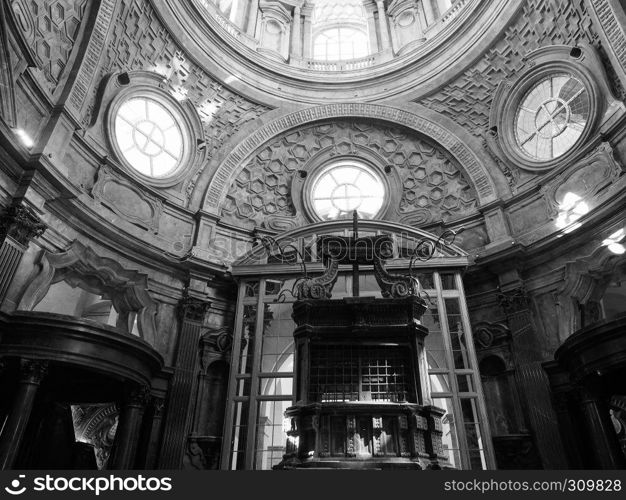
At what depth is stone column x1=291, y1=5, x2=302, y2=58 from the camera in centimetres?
1742

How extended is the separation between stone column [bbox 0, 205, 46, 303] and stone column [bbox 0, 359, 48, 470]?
1359 mm

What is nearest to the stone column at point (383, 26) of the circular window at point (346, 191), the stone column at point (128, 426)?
the circular window at point (346, 191)

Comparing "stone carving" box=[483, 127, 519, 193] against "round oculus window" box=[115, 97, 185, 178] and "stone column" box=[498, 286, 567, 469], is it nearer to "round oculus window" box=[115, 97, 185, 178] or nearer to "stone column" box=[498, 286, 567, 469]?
"stone column" box=[498, 286, 567, 469]

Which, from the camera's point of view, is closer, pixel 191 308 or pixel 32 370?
pixel 32 370

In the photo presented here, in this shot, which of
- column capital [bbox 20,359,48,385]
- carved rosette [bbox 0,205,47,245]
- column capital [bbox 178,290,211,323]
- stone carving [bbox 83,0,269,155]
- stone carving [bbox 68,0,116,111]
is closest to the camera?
column capital [bbox 20,359,48,385]

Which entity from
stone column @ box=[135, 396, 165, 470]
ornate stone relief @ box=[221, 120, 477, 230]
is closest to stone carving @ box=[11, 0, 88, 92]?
ornate stone relief @ box=[221, 120, 477, 230]

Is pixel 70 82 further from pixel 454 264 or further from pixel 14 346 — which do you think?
pixel 454 264

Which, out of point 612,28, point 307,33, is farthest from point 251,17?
point 612,28

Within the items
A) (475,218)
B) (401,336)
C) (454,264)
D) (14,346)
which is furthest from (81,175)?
(475,218)

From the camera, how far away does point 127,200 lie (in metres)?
11.4

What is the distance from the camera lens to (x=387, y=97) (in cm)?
1540

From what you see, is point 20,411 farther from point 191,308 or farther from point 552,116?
point 552,116

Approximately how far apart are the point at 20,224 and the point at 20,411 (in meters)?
3.25

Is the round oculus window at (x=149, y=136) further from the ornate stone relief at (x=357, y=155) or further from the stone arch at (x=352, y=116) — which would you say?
the ornate stone relief at (x=357, y=155)
